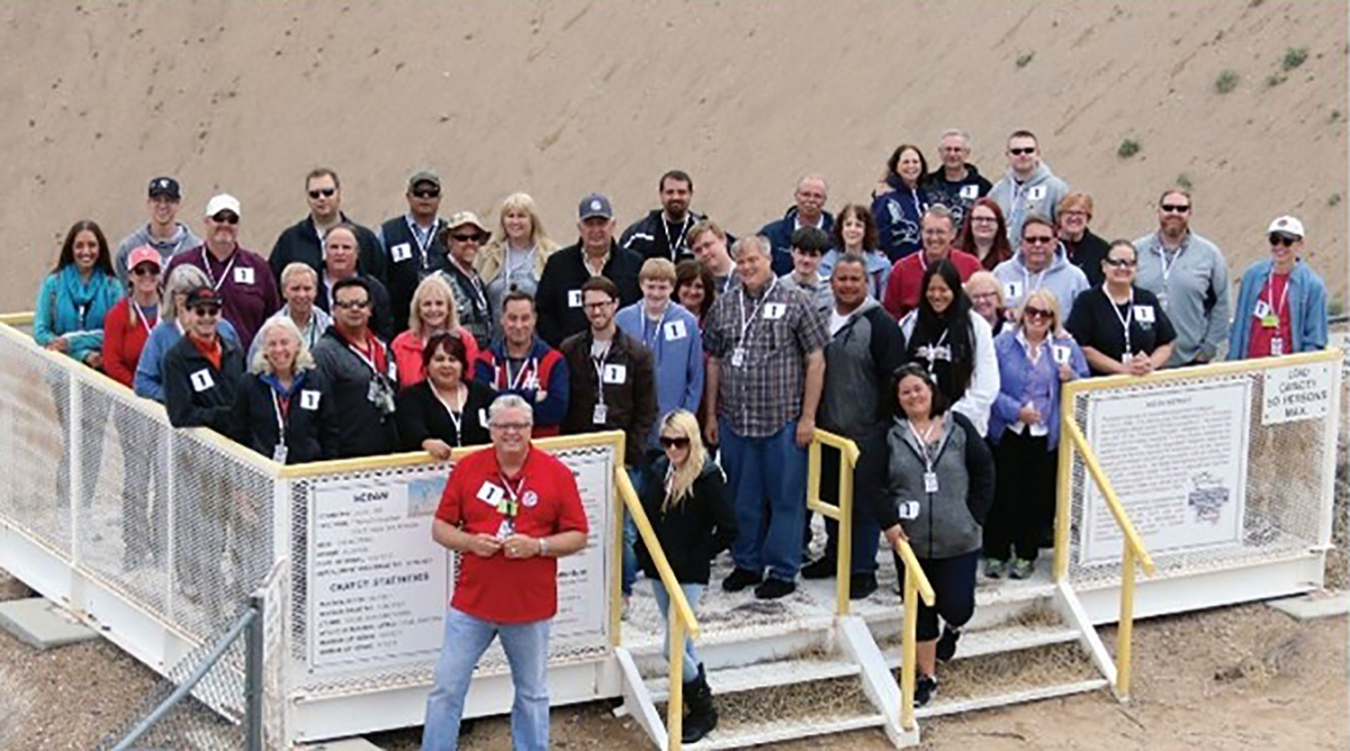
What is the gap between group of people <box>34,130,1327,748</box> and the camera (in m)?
11.0

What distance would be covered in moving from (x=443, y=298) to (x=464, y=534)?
1666 millimetres

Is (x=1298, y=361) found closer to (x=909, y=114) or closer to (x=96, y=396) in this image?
(x=96, y=396)

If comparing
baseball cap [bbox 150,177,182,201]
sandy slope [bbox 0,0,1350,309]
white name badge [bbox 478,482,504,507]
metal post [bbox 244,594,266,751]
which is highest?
sandy slope [bbox 0,0,1350,309]

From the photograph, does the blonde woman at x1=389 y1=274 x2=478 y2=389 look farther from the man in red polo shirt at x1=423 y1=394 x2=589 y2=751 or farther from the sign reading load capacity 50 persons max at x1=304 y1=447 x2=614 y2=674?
the man in red polo shirt at x1=423 y1=394 x2=589 y2=751

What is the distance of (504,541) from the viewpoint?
33.5 feet

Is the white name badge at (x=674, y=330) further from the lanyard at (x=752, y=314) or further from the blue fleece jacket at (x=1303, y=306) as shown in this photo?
the blue fleece jacket at (x=1303, y=306)

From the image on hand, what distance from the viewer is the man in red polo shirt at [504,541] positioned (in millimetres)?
10211

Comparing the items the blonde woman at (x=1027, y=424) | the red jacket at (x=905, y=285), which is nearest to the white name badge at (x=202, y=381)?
the red jacket at (x=905, y=285)

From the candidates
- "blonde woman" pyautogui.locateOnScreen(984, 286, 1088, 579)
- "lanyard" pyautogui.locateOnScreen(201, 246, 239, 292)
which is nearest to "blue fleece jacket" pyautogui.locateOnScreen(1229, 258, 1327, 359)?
"blonde woman" pyautogui.locateOnScreen(984, 286, 1088, 579)

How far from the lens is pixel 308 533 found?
35.0ft

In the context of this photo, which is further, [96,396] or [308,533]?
[96,396]

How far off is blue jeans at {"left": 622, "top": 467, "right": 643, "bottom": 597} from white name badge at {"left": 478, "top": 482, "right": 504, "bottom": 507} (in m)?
1.29

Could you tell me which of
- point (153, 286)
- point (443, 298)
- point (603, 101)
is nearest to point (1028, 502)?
point (443, 298)

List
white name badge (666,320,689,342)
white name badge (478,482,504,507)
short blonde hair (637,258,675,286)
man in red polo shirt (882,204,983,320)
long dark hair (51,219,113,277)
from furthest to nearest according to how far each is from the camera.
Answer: long dark hair (51,219,113,277)
man in red polo shirt (882,204,983,320)
white name badge (666,320,689,342)
short blonde hair (637,258,675,286)
white name badge (478,482,504,507)
